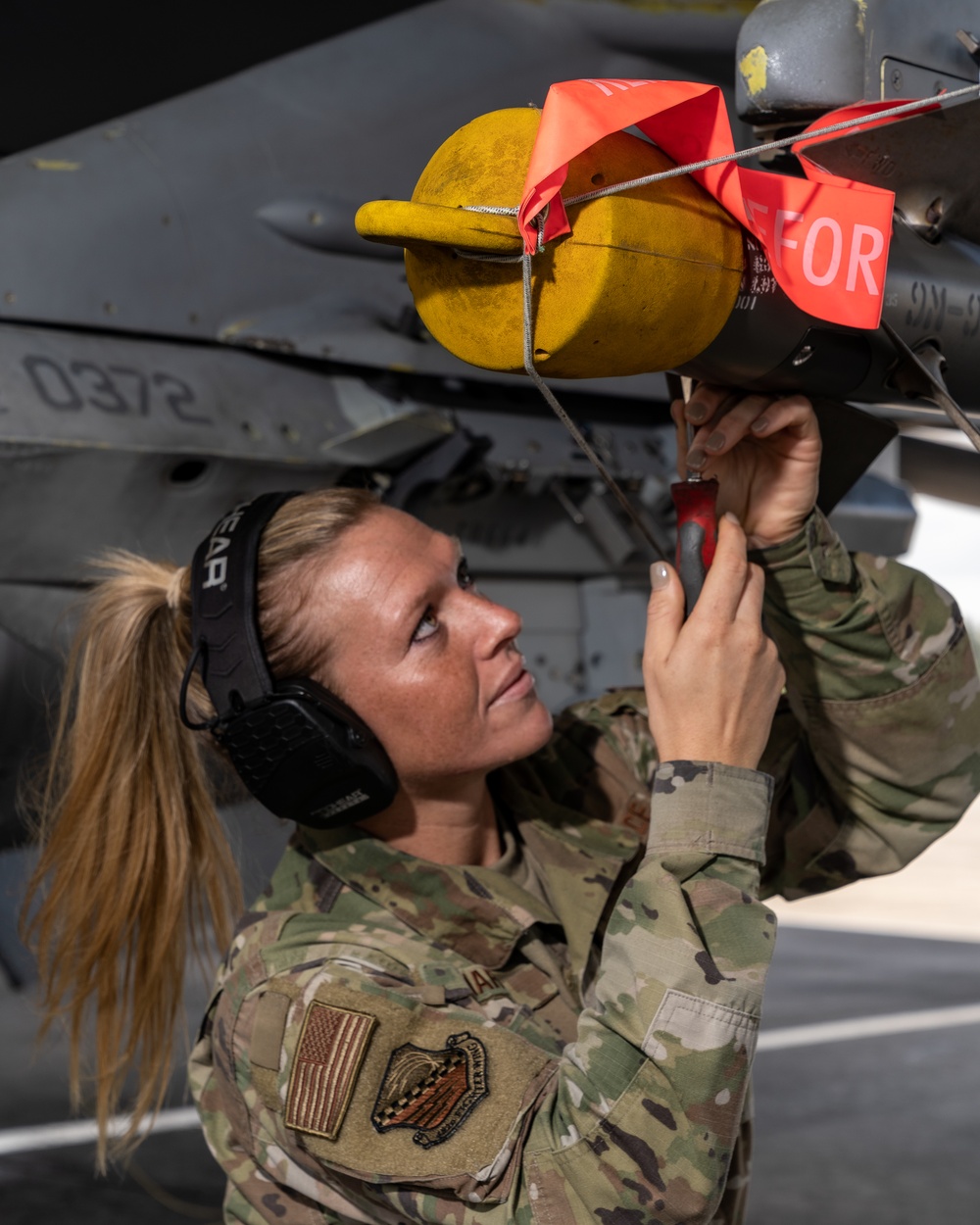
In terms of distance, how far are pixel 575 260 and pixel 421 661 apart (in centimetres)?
50

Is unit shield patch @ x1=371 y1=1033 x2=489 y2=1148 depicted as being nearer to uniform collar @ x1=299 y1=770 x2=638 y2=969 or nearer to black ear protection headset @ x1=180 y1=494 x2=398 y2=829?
uniform collar @ x1=299 y1=770 x2=638 y2=969

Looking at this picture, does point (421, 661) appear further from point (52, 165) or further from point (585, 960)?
point (52, 165)

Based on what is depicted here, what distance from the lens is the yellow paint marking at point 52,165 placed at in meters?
3.06

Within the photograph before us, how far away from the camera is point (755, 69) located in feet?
3.88

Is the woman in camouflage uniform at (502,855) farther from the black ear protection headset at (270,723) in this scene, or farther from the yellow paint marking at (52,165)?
the yellow paint marking at (52,165)

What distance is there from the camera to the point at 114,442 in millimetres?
2988

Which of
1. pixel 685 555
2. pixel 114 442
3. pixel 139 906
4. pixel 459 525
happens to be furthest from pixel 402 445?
pixel 685 555

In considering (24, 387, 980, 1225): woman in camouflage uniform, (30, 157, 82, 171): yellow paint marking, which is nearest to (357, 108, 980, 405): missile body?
(24, 387, 980, 1225): woman in camouflage uniform

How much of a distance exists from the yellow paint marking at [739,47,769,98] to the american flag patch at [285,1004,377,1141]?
0.87m

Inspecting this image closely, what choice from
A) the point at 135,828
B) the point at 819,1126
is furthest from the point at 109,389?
the point at 819,1126

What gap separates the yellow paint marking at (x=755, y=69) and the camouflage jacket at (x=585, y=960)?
41 centimetres

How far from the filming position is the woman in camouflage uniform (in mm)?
1055

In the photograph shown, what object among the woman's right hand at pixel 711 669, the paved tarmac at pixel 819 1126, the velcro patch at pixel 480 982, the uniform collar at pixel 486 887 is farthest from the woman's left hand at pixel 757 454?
the paved tarmac at pixel 819 1126

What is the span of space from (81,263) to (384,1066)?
2434 mm
